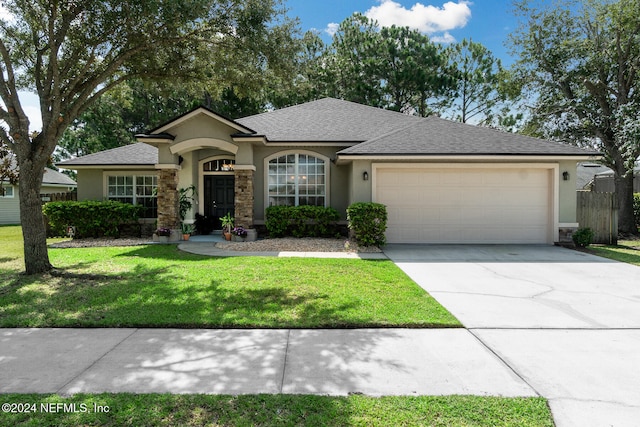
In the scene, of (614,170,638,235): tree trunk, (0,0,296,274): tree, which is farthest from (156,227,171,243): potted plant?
(614,170,638,235): tree trunk

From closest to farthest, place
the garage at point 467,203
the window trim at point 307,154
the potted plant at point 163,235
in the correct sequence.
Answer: the garage at point 467,203 → the potted plant at point 163,235 → the window trim at point 307,154

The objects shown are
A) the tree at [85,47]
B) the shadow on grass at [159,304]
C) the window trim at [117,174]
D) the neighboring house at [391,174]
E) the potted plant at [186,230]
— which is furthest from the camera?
the window trim at [117,174]

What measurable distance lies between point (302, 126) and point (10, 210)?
795 inches

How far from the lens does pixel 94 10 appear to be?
6.95 m

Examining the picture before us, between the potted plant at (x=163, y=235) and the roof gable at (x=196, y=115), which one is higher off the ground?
the roof gable at (x=196, y=115)

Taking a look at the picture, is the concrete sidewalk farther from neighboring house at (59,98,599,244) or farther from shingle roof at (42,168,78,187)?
shingle roof at (42,168,78,187)

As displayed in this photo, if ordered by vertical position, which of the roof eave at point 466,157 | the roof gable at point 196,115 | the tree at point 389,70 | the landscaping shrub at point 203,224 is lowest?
the landscaping shrub at point 203,224

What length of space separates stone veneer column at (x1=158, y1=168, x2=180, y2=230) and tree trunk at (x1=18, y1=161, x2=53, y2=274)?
14.4ft

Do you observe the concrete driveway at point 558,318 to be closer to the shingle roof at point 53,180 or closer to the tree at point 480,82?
the tree at point 480,82

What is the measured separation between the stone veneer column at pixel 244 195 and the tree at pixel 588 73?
13677 mm

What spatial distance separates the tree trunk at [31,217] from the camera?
6.74m

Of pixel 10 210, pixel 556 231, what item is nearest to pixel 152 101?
pixel 10 210

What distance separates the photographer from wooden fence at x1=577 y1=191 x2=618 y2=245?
11.5 m

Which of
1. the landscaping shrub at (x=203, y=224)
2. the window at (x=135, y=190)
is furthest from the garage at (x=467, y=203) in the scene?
the window at (x=135, y=190)
